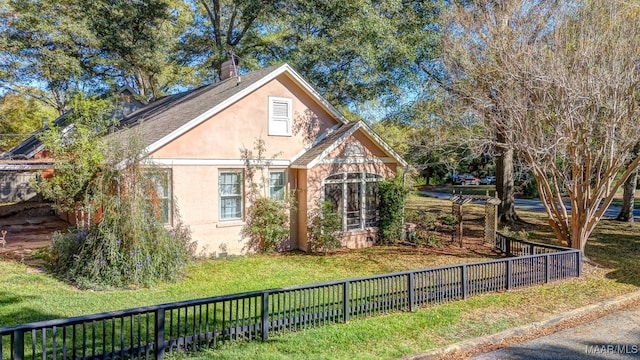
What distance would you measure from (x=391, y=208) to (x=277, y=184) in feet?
13.5

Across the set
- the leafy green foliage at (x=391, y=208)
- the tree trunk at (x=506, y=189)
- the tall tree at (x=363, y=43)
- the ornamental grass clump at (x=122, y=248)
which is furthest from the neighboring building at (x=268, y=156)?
the tree trunk at (x=506, y=189)

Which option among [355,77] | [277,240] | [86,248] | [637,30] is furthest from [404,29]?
[86,248]

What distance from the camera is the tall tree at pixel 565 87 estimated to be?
10.6m

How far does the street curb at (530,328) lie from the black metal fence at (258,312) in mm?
1460

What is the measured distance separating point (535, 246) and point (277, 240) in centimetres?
742

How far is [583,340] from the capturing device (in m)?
6.91

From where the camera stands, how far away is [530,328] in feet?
23.7

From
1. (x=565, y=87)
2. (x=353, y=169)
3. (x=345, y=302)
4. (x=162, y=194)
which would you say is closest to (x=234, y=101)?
(x=162, y=194)

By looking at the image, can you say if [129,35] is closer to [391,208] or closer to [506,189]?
[391,208]

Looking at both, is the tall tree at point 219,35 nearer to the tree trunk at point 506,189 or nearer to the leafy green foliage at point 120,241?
the leafy green foliage at point 120,241

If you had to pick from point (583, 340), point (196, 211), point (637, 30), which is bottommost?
point (583, 340)

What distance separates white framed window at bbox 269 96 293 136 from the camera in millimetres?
13840

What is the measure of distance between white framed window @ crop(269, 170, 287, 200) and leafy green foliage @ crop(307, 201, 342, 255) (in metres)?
1.24

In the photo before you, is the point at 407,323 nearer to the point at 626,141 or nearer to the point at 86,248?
the point at 86,248
